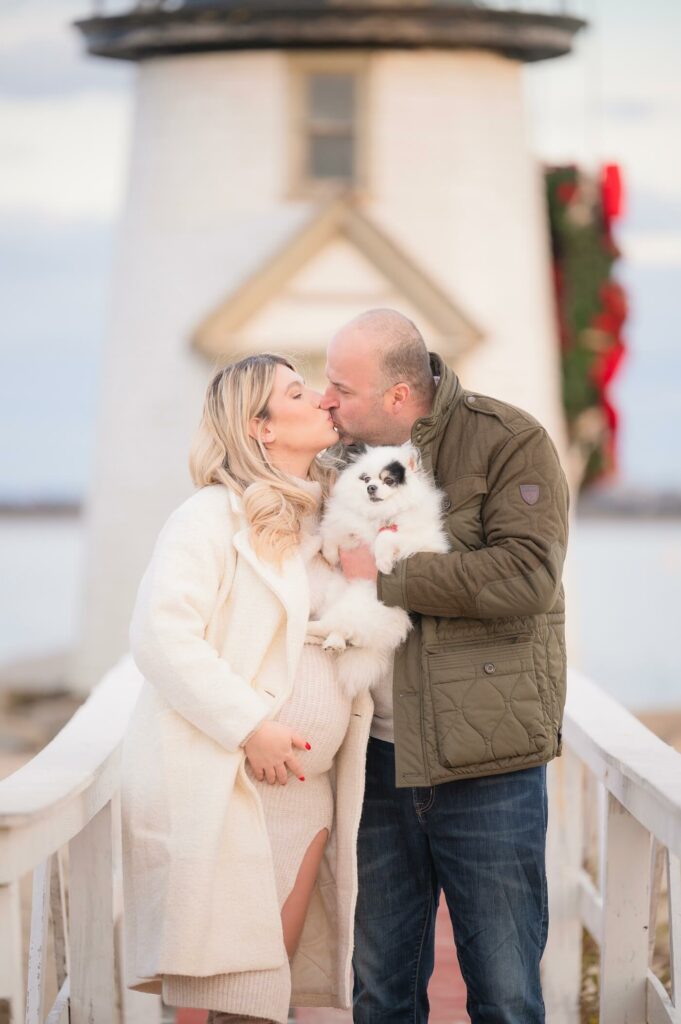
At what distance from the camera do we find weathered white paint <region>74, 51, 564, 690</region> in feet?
42.8

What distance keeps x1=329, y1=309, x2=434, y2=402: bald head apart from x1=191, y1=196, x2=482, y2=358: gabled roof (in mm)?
8439

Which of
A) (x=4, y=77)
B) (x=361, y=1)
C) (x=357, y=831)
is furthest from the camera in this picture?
(x=4, y=77)

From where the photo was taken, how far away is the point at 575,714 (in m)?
4.91

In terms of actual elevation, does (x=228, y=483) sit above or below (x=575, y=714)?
above

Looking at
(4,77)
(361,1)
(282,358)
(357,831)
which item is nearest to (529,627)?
(357,831)

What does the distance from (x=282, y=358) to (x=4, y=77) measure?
1971 cm

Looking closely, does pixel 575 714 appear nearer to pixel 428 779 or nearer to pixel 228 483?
pixel 428 779

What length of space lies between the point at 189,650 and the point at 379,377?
1.01 m

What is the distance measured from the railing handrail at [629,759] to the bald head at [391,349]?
1144 millimetres

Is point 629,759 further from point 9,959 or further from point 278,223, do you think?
point 278,223

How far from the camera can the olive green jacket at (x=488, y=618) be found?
4.03 meters

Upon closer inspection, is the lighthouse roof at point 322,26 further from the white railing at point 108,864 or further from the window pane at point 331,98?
the white railing at point 108,864

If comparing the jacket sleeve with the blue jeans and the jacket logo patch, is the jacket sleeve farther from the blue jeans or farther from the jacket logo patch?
the blue jeans

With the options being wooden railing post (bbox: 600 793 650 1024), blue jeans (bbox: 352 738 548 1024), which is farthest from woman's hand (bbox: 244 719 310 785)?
wooden railing post (bbox: 600 793 650 1024)
